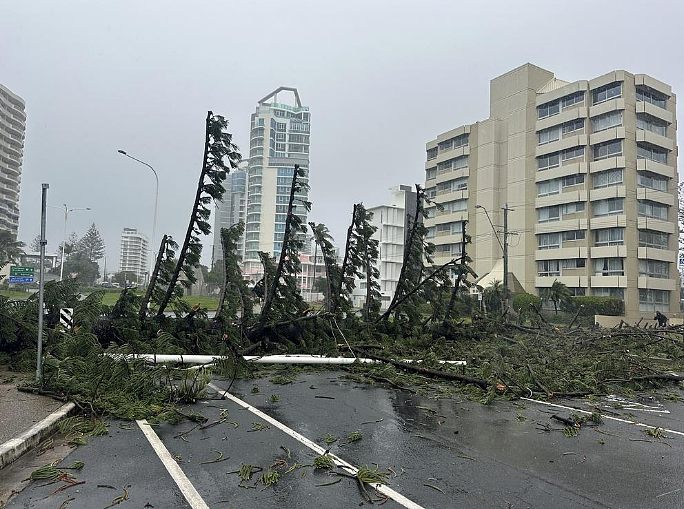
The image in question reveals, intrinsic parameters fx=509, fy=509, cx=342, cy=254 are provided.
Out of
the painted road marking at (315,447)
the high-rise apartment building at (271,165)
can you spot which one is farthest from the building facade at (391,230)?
the painted road marking at (315,447)

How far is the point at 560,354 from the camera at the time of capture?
40.5ft

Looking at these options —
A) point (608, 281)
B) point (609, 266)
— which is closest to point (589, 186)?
point (609, 266)

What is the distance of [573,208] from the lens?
48281 mm

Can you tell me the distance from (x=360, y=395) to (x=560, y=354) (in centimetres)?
595

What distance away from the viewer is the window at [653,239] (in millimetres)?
44906

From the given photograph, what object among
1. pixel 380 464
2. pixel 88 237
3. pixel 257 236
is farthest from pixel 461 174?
pixel 88 237

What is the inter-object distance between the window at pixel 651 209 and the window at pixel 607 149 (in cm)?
493

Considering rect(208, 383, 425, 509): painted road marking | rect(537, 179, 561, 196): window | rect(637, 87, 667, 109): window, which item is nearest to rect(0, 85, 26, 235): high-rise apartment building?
rect(537, 179, 561, 196): window

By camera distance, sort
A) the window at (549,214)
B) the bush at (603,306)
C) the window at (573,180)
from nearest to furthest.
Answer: the bush at (603,306) → the window at (573,180) → the window at (549,214)

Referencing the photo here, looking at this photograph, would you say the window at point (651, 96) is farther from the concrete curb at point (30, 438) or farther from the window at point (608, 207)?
the concrete curb at point (30, 438)

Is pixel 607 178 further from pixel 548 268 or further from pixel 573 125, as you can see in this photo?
pixel 548 268

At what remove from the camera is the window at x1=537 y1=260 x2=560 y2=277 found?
48.8 meters

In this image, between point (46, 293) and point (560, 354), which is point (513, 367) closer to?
point (560, 354)

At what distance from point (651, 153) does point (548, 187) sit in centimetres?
926
